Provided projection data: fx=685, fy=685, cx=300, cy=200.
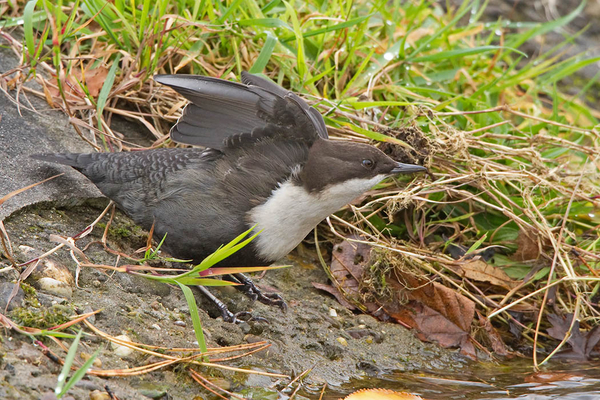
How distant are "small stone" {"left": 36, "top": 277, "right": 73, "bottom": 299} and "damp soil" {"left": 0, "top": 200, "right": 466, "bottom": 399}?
2cm

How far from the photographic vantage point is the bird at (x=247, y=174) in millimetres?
3303

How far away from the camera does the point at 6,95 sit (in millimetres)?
3918

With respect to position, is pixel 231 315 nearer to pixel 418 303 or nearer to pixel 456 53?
pixel 418 303

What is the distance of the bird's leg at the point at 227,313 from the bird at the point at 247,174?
0.01m

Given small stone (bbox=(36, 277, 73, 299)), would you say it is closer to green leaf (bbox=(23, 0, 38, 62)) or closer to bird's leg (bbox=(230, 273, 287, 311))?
bird's leg (bbox=(230, 273, 287, 311))

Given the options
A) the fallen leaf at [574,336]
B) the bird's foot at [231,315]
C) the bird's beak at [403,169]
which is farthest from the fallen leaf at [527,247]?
the bird's foot at [231,315]

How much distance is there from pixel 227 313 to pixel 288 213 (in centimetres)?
59

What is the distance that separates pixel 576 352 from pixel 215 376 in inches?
86.2

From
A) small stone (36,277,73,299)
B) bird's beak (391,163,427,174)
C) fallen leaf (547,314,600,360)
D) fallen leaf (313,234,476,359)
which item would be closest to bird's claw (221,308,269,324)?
fallen leaf (313,234,476,359)

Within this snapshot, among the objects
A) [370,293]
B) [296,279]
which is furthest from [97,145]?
[370,293]

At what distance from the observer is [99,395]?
2375 millimetres

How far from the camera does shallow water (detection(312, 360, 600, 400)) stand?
124 inches

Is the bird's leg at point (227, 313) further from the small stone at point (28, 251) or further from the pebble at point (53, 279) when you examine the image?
the small stone at point (28, 251)

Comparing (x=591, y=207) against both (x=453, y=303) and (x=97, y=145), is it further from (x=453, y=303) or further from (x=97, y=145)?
(x=97, y=145)
